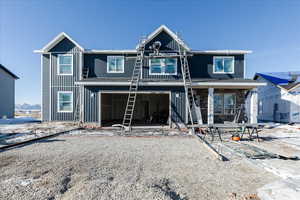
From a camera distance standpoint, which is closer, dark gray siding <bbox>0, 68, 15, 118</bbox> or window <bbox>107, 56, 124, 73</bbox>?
window <bbox>107, 56, 124, 73</bbox>

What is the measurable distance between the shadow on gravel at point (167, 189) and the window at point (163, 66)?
29.9 ft

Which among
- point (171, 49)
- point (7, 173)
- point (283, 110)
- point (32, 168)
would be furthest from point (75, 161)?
point (283, 110)

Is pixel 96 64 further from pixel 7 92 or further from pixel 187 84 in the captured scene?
pixel 7 92

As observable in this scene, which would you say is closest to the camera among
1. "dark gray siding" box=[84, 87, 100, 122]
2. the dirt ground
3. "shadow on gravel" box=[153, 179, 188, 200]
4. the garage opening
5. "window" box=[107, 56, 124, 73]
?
"shadow on gravel" box=[153, 179, 188, 200]

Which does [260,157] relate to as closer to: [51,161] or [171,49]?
[51,161]

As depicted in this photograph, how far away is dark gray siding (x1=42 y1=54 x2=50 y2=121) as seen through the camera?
11.6 meters

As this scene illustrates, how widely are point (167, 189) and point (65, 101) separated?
11272 mm

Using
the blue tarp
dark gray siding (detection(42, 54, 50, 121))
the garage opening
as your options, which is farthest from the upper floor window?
dark gray siding (detection(42, 54, 50, 121))

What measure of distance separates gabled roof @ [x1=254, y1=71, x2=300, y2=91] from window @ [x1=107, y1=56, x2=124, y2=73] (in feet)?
49.4

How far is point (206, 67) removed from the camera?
11.6m

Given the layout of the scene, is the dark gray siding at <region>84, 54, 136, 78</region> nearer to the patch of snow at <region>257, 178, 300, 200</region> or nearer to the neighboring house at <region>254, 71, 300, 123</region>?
the patch of snow at <region>257, 178, 300, 200</region>

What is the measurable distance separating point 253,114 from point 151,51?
8.52 metres

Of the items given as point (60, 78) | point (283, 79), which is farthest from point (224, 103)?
point (60, 78)

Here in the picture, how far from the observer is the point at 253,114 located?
1005cm
